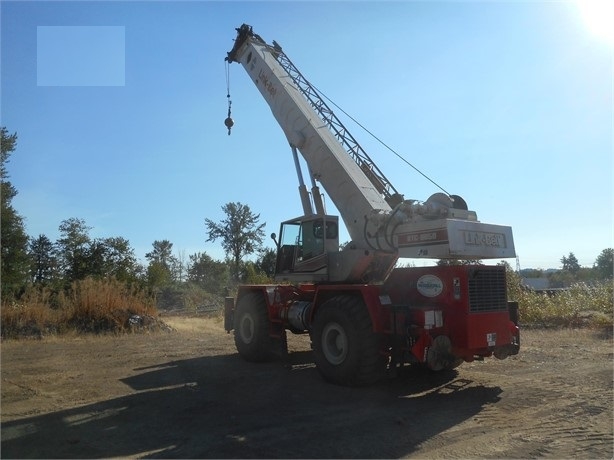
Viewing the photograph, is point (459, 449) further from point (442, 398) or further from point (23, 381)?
point (23, 381)

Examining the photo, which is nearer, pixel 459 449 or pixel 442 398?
pixel 459 449

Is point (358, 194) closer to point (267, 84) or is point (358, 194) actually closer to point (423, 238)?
point (423, 238)

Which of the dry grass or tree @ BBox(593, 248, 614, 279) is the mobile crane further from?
tree @ BBox(593, 248, 614, 279)

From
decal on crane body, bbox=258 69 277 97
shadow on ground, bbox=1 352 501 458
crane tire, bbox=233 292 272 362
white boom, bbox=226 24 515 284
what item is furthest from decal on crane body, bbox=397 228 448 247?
decal on crane body, bbox=258 69 277 97

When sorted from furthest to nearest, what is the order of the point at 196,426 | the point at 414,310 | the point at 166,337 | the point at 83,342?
the point at 166,337 < the point at 83,342 < the point at 414,310 < the point at 196,426

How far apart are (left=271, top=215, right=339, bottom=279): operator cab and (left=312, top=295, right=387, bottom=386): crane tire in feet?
5.43

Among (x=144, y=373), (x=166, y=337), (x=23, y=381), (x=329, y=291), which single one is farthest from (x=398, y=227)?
(x=166, y=337)

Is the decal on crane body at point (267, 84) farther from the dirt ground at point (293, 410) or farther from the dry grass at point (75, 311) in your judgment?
the dry grass at point (75, 311)

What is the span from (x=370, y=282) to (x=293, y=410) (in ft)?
11.6

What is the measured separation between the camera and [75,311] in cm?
1772

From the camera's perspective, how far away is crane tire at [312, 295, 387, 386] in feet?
27.9

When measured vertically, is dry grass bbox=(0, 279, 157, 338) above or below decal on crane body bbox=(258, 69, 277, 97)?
below

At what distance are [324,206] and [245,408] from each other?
5679mm

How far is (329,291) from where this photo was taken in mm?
9742
